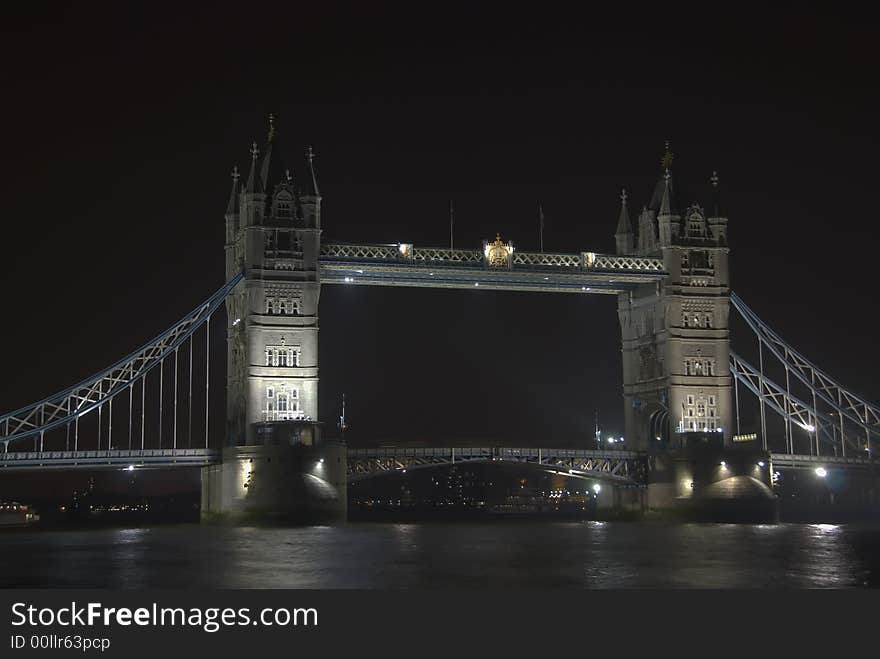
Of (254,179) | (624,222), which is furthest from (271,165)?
(624,222)

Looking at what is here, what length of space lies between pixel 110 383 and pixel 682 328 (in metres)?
37.7

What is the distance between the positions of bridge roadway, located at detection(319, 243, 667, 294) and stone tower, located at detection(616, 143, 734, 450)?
2.09 meters

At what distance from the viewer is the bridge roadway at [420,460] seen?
8344 centimetres

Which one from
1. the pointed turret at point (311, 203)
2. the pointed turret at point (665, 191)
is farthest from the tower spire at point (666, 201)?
the pointed turret at point (311, 203)

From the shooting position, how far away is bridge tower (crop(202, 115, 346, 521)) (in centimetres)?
8456

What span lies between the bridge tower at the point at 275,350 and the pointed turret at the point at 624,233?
24.7m

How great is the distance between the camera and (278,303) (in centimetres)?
8912

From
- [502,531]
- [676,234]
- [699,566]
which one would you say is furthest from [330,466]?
[699,566]

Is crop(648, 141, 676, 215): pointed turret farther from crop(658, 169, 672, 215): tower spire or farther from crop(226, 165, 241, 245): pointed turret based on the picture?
crop(226, 165, 241, 245): pointed turret

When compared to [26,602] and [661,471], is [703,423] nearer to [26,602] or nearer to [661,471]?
[661,471]

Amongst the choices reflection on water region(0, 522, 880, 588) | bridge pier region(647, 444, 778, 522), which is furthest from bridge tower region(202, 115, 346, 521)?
bridge pier region(647, 444, 778, 522)

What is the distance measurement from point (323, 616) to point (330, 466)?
52751 millimetres

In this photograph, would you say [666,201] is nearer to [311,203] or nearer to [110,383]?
[311,203]

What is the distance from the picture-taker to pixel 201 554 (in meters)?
59.7
